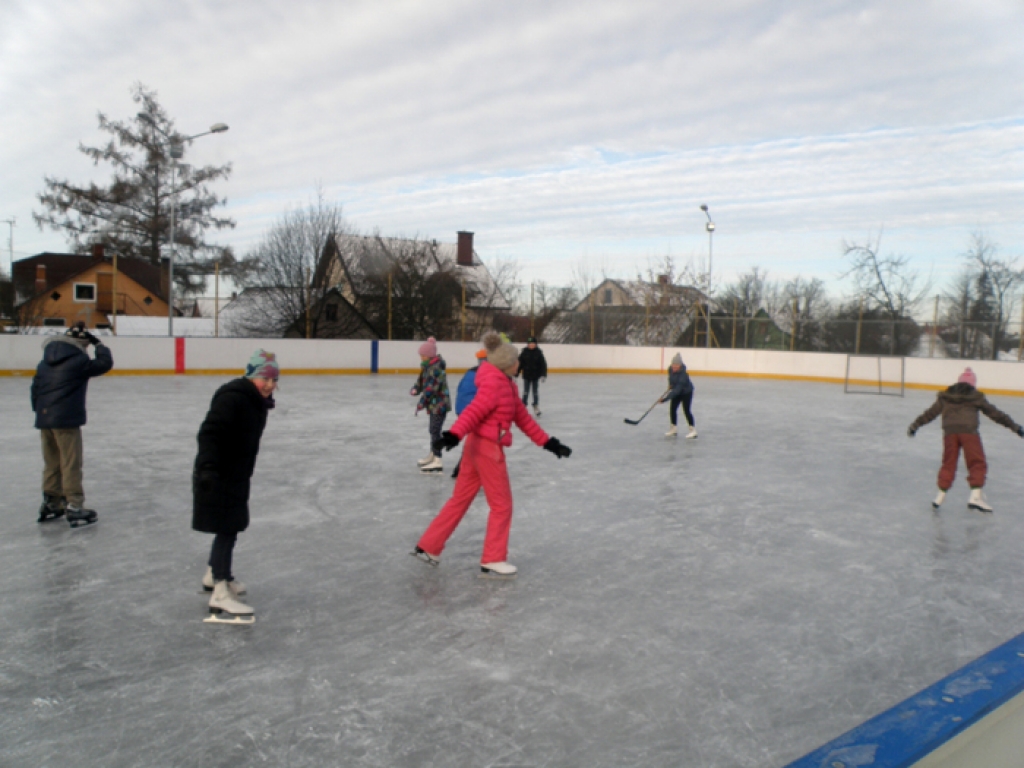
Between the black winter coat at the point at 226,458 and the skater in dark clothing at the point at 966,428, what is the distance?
5553mm

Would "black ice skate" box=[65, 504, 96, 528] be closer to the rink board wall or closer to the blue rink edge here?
the blue rink edge

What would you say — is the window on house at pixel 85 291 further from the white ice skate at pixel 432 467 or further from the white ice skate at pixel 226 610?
the white ice skate at pixel 226 610

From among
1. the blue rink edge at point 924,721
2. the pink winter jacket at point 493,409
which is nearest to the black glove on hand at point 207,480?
the pink winter jacket at point 493,409

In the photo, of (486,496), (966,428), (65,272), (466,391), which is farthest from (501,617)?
(65,272)

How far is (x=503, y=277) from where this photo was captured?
35.1m

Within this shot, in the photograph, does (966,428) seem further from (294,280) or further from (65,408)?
(294,280)

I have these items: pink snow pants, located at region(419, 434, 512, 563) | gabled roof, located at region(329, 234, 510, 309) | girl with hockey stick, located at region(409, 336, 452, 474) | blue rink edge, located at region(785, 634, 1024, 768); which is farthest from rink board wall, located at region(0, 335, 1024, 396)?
blue rink edge, located at region(785, 634, 1024, 768)

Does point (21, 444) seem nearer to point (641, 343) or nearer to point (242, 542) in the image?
point (242, 542)

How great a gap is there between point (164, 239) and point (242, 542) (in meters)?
31.9

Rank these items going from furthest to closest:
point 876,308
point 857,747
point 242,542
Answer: point 876,308
point 242,542
point 857,747

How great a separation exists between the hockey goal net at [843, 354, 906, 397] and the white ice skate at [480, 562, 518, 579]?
763 inches

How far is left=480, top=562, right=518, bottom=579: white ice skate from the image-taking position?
4.79 m

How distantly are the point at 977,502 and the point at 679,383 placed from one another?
4591 mm

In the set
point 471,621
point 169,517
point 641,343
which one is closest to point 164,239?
point 641,343
